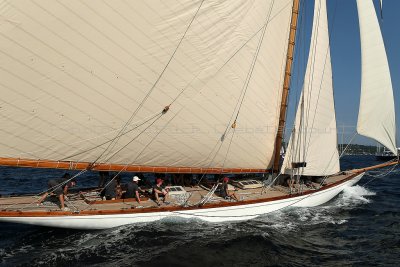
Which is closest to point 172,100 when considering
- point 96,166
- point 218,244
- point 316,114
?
point 96,166

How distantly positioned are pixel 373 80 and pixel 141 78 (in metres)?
13.5

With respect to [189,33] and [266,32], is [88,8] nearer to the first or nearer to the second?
[189,33]

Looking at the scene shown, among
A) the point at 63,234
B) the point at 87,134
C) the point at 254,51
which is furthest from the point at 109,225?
the point at 254,51

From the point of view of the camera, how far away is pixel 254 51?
16.4 m

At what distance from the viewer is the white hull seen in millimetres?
11703

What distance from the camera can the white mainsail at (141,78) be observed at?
35.3ft

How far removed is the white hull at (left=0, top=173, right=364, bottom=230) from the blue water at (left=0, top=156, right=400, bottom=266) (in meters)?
0.30

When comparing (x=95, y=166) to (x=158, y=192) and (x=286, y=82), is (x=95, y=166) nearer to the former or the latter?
(x=158, y=192)

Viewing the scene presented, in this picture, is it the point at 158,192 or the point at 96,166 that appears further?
the point at 158,192

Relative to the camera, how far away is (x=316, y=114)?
1833 cm

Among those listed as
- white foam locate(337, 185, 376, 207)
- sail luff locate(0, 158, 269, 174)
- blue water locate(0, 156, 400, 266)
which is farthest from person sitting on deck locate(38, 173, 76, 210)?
white foam locate(337, 185, 376, 207)

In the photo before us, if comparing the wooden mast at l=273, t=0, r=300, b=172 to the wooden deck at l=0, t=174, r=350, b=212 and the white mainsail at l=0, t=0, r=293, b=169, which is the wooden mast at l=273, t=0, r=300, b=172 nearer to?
the white mainsail at l=0, t=0, r=293, b=169

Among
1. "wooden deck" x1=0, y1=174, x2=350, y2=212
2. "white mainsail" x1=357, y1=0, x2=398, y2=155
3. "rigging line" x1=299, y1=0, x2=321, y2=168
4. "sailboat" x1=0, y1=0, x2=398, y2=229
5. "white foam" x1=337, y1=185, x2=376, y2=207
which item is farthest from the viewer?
"white foam" x1=337, y1=185, x2=376, y2=207

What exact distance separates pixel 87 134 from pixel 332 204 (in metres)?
14.7
